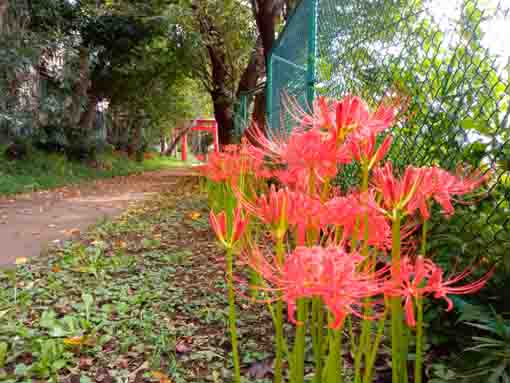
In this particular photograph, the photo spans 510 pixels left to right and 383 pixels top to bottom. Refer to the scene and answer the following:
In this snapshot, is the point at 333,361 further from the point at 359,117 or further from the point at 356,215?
the point at 359,117

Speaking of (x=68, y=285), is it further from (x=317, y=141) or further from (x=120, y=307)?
(x=317, y=141)

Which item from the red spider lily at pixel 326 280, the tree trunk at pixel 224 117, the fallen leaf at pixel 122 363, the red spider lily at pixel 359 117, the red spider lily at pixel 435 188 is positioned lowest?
the fallen leaf at pixel 122 363

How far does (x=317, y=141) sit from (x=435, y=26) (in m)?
1.19

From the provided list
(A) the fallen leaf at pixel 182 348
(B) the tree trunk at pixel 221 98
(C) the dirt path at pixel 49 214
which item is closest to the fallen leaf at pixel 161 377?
(A) the fallen leaf at pixel 182 348

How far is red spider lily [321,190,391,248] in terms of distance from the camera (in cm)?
68

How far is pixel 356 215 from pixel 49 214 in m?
5.74

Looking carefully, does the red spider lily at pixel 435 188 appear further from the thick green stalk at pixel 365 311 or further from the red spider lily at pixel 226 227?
the red spider lily at pixel 226 227

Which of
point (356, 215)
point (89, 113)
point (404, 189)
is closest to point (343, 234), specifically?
point (356, 215)

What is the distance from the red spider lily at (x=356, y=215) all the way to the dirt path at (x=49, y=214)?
3272 mm

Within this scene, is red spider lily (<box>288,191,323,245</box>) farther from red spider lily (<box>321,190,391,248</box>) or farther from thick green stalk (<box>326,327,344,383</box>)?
thick green stalk (<box>326,327,344,383</box>)

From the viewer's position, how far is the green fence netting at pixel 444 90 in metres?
1.22

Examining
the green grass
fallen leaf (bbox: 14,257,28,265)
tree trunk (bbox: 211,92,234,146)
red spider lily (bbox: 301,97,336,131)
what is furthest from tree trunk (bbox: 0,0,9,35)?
red spider lily (bbox: 301,97,336,131)

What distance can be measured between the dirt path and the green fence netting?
123 inches

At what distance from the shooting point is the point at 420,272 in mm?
575
